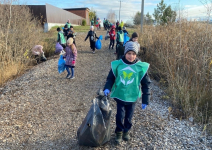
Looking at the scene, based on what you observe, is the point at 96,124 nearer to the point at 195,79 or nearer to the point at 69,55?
the point at 195,79

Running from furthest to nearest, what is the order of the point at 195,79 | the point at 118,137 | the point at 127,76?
1. the point at 195,79
2. the point at 118,137
3. the point at 127,76

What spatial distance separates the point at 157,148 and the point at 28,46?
7341 millimetres

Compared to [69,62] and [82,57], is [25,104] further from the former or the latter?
[82,57]

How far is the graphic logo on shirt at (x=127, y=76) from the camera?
257 cm

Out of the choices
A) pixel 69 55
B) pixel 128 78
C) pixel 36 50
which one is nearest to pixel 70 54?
pixel 69 55

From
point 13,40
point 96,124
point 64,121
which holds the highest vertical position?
point 13,40

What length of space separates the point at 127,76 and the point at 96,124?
32.1 inches

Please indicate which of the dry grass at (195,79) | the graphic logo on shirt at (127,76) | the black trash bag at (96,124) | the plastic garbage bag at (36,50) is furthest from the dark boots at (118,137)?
the plastic garbage bag at (36,50)

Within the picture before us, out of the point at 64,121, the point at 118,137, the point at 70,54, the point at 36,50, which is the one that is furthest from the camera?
the point at 36,50

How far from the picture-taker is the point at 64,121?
3.55 metres

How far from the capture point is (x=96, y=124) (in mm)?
2457

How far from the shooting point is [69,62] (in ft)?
19.0

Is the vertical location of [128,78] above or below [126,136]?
above

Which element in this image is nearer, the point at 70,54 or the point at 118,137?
the point at 118,137
